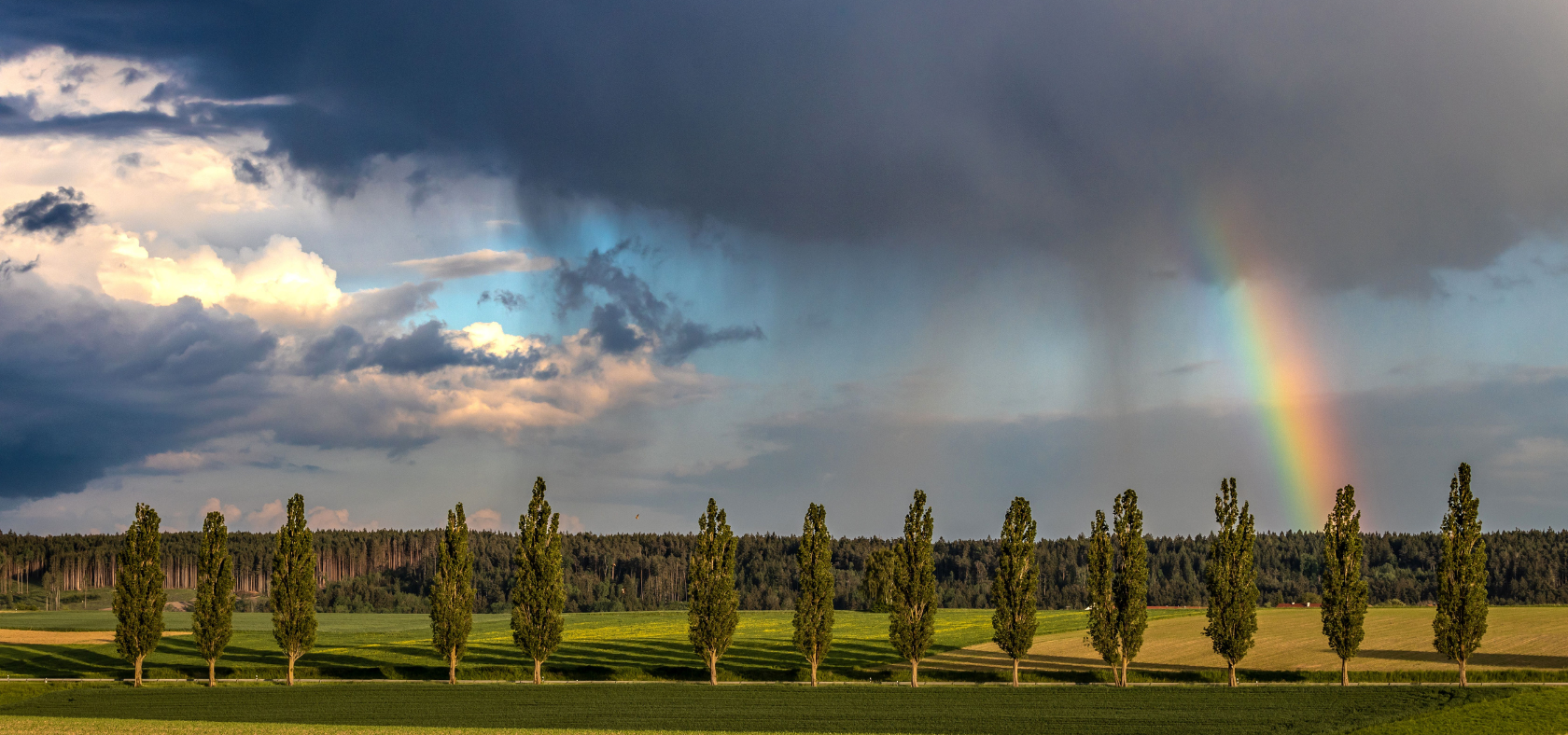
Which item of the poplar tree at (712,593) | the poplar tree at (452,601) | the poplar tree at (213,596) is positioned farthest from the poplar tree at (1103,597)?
the poplar tree at (213,596)

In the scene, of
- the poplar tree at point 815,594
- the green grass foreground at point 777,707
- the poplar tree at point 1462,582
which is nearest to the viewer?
the green grass foreground at point 777,707

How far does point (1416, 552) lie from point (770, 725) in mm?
185817

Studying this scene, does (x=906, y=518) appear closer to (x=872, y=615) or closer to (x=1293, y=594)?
(x=872, y=615)

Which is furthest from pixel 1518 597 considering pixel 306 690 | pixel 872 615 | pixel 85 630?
pixel 85 630

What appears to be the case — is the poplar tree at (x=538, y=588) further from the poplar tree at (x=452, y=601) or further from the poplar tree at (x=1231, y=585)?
the poplar tree at (x=1231, y=585)

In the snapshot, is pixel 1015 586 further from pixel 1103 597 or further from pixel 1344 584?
pixel 1344 584

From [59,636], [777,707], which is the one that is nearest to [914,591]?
[777,707]

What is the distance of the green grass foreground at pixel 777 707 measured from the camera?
52.9m

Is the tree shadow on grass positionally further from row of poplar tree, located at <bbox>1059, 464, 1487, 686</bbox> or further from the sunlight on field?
the sunlight on field

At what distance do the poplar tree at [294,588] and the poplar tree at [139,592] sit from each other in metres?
8.05

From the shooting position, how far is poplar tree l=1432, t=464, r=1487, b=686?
73.9 metres

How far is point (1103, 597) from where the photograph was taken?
260 ft

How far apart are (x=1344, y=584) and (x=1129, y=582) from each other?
1450 cm

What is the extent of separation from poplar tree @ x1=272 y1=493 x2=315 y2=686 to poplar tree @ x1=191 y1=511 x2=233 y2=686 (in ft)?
10.7
